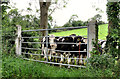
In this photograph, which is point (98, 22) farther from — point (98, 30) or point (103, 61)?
point (103, 61)

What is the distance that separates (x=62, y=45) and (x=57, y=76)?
1.37 meters

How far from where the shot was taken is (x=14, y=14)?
952cm

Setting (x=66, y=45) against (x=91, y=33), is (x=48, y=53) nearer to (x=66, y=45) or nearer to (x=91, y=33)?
(x=66, y=45)

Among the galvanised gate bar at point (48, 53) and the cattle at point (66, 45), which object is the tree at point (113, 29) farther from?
the cattle at point (66, 45)

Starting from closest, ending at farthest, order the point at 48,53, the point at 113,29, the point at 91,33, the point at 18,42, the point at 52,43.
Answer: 1. the point at 113,29
2. the point at 91,33
3. the point at 52,43
4. the point at 48,53
5. the point at 18,42

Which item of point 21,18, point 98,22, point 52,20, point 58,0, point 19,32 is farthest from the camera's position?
point 21,18

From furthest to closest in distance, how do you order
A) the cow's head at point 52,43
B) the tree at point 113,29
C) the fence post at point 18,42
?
the fence post at point 18,42 < the cow's head at point 52,43 < the tree at point 113,29

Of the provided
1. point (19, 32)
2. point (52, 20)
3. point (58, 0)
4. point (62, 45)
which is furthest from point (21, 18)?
point (62, 45)

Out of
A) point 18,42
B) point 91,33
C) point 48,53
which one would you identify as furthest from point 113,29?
point 18,42

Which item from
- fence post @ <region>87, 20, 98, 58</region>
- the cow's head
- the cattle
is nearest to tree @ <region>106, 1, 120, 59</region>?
fence post @ <region>87, 20, 98, 58</region>

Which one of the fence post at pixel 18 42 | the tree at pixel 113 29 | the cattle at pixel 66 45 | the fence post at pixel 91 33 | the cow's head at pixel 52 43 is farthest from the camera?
the fence post at pixel 18 42

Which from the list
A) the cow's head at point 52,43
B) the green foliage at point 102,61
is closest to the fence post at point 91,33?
the green foliage at point 102,61

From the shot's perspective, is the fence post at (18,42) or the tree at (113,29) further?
the fence post at (18,42)

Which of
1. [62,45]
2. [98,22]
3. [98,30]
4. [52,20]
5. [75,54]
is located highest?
[52,20]
